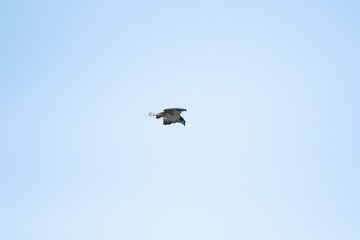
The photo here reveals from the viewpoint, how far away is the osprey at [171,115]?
172 feet

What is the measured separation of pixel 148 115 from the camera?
53.6m

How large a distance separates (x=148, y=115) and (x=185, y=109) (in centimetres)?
360

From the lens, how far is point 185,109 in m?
52.0

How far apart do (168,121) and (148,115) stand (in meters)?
2.00

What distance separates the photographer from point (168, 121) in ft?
178

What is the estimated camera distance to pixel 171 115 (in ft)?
175

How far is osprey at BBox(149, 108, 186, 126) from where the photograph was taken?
172 ft
